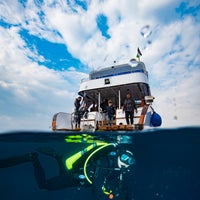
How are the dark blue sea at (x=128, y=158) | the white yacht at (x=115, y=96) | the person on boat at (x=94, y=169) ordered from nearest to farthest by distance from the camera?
1. the person on boat at (x=94, y=169)
2. the white yacht at (x=115, y=96)
3. the dark blue sea at (x=128, y=158)

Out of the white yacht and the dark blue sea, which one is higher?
the white yacht

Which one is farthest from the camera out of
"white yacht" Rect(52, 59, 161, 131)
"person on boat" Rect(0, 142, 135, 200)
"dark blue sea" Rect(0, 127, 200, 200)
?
"dark blue sea" Rect(0, 127, 200, 200)

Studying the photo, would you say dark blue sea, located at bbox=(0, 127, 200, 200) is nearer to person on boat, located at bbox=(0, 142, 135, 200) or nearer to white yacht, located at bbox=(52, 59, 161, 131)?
person on boat, located at bbox=(0, 142, 135, 200)

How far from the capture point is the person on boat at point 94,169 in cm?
760

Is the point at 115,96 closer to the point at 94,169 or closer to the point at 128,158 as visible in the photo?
the point at 128,158

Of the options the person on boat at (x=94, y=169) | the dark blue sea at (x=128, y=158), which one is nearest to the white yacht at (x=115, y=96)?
the dark blue sea at (x=128, y=158)

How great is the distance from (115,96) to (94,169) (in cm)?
625

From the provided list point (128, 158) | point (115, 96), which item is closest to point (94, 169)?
point (128, 158)

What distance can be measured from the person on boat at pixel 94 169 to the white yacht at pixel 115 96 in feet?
6.14

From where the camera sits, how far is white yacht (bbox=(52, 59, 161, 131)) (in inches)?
336

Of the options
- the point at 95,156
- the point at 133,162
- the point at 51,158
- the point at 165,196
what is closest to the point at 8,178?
the point at 51,158

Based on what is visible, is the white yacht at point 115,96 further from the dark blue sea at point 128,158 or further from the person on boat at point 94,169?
the person on boat at point 94,169

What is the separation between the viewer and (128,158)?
441 inches

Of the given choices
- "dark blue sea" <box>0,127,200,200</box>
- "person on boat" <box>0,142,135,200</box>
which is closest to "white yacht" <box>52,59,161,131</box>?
"dark blue sea" <box>0,127,200,200</box>
